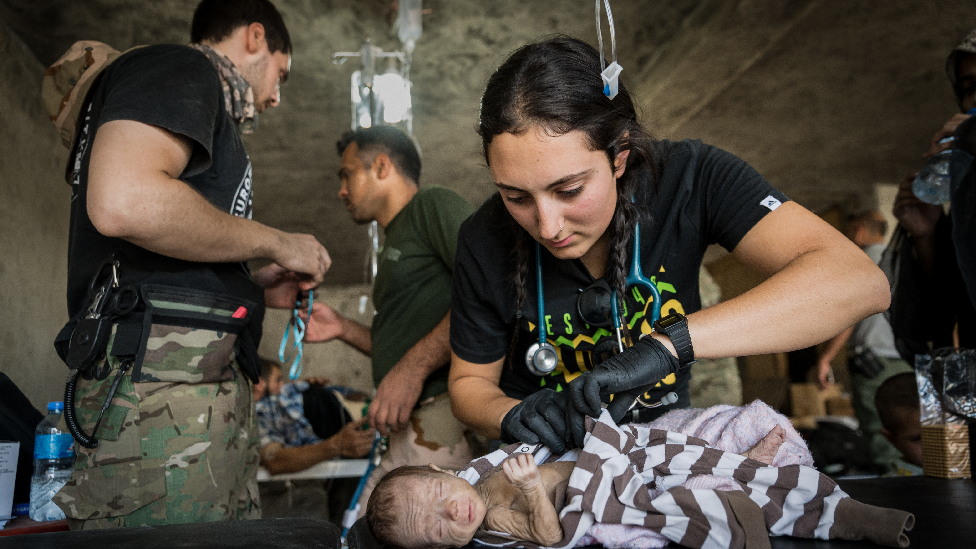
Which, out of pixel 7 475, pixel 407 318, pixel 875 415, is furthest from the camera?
pixel 875 415

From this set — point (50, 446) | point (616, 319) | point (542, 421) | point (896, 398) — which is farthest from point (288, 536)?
point (896, 398)

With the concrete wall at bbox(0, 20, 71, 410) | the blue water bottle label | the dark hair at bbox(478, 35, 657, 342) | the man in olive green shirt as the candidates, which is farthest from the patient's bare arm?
the concrete wall at bbox(0, 20, 71, 410)

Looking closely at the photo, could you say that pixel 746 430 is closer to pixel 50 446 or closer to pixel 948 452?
pixel 948 452

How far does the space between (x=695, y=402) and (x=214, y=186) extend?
3.65 metres

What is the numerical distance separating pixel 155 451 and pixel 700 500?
3.88ft

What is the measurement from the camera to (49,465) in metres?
1.97

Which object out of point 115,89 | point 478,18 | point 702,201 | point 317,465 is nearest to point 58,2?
point 478,18

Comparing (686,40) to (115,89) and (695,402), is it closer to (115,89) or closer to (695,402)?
(695,402)

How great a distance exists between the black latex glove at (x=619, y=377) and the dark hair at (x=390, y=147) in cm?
189

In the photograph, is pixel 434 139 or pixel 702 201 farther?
pixel 434 139

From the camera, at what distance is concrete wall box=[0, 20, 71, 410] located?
3059mm

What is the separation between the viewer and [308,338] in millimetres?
2557

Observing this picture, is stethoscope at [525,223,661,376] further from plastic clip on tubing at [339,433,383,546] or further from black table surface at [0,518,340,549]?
plastic clip on tubing at [339,433,383,546]

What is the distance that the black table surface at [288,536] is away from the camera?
39.0 inches
